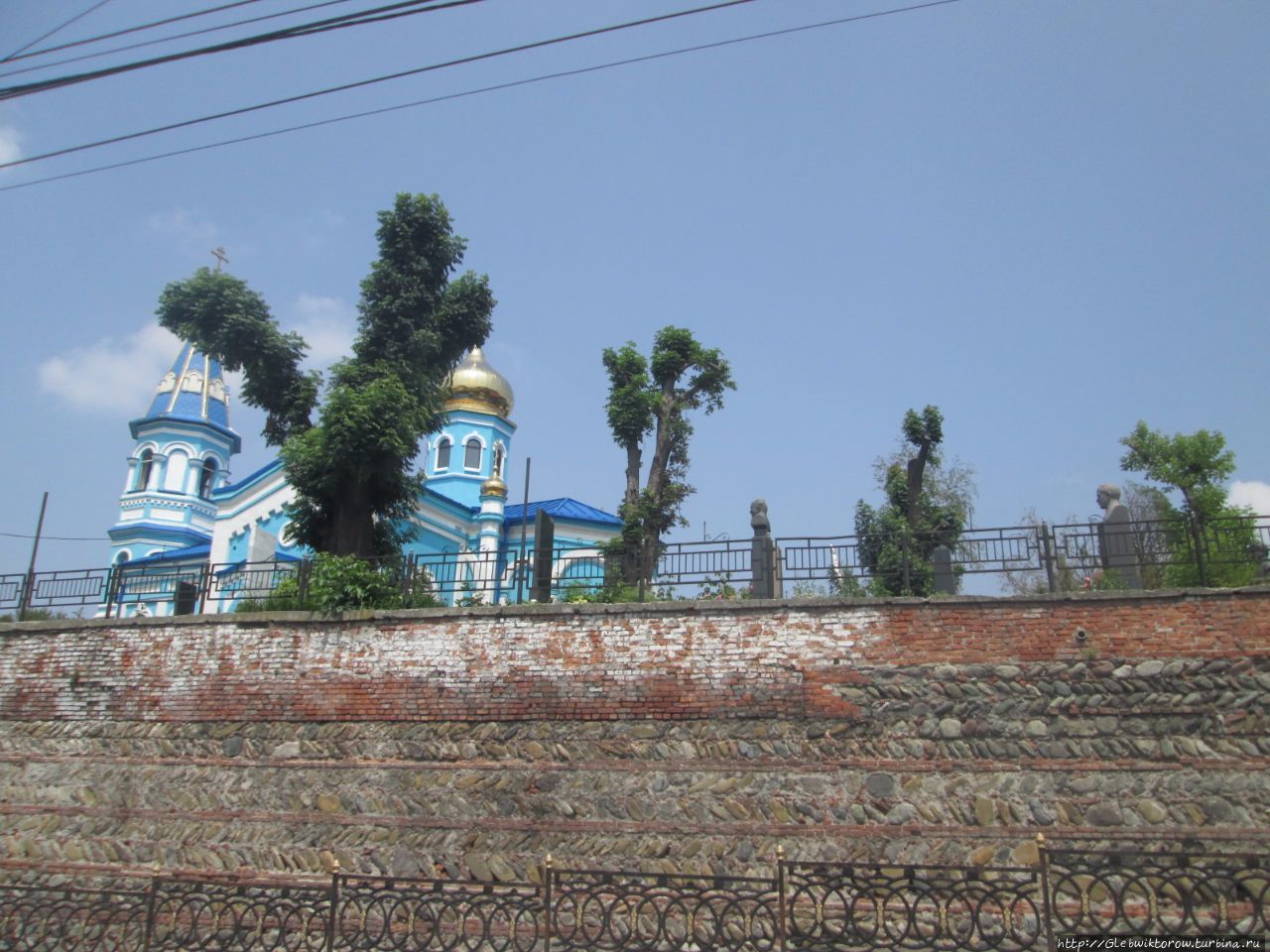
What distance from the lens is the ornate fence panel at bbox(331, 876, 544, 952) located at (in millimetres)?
7500

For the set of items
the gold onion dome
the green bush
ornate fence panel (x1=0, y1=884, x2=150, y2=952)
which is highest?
the gold onion dome

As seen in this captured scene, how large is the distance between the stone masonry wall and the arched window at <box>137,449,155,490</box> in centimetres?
2140

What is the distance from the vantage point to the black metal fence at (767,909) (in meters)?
6.98

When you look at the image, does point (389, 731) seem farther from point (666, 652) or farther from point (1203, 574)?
point (1203, 574)

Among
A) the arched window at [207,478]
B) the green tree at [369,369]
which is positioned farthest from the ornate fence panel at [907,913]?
the arched window at [207,478]

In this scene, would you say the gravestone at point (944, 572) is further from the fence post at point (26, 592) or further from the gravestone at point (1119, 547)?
the fence post at point (26, 592)

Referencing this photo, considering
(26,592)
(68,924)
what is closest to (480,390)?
(26,592)

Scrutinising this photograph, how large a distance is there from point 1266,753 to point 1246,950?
2.19 m

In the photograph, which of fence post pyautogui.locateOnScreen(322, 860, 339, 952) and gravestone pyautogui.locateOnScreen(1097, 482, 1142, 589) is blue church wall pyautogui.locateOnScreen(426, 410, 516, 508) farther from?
fence post pyautogui.locateOnScreen(322, 860, 339, 952)

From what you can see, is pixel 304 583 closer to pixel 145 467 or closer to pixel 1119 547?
pixel 1119 547

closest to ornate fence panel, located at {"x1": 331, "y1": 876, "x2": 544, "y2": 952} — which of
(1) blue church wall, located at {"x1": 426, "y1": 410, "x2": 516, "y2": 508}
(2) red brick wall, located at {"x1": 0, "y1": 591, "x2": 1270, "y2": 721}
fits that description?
(2) red brick wall, located at {"x1": 0, "y1": 591, "x2": 1270, "y2": 721}

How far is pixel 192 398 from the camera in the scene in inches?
1264

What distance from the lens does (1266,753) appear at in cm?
832

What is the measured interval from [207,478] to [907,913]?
2964cm
